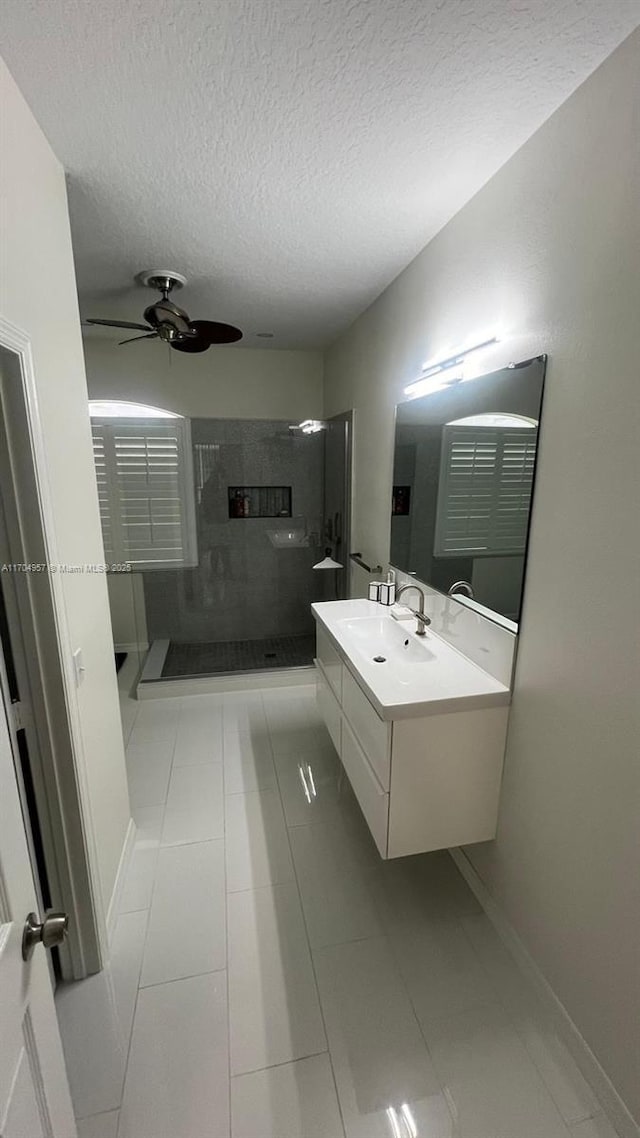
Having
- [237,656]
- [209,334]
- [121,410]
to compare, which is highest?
[209,334]

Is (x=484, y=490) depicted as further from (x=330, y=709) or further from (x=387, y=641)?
(x=330, y=709)

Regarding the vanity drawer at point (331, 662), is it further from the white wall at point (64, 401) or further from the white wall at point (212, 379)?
the white wall at point (212, 379)

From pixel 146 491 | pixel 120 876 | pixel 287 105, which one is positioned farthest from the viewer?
pixel 146 491

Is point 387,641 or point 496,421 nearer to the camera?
point 496,421

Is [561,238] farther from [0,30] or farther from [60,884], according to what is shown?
[60,884]

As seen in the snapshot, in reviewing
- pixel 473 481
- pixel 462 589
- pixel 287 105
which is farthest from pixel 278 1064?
pixel 287 105

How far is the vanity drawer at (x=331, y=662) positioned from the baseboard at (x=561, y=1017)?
0.89m

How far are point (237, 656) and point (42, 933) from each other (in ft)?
9.99

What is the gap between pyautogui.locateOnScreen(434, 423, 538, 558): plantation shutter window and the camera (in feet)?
4.80

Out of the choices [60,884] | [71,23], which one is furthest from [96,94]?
[60,884]

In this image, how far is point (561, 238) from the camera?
1.24m

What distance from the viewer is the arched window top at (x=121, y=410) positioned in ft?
11.5

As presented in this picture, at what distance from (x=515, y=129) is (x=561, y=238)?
372 millimetres

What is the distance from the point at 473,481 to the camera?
1.74m
